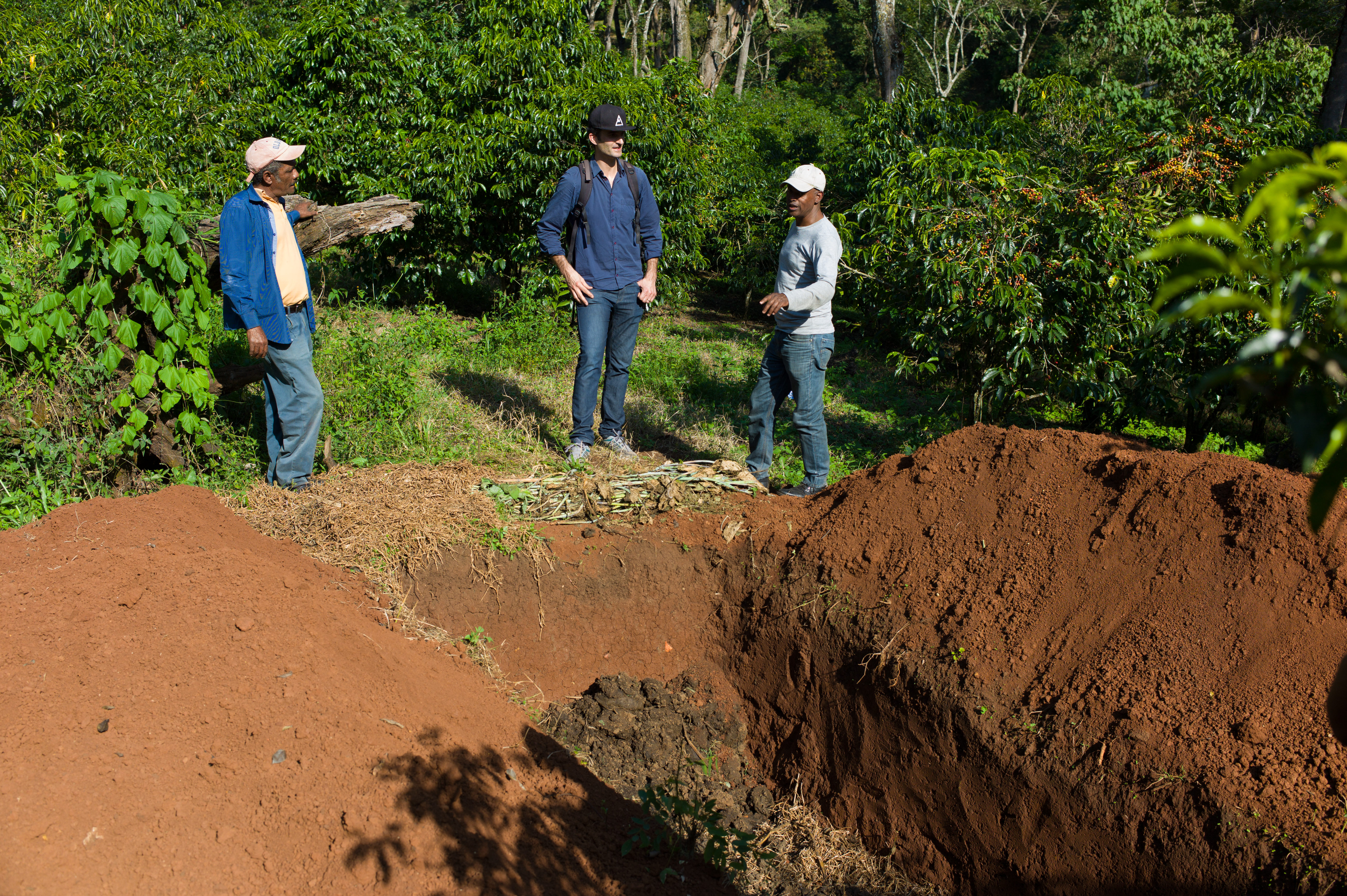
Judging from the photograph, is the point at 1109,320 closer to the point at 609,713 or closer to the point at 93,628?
the point at 609,713

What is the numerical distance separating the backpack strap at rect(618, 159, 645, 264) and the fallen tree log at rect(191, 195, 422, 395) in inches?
72.2

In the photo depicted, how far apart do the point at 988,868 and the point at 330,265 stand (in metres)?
9.04

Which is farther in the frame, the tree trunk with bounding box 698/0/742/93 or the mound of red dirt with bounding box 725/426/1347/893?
the tree trunk with bounding box 698/0/742/93

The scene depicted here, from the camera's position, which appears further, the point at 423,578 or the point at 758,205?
the point at 758,205

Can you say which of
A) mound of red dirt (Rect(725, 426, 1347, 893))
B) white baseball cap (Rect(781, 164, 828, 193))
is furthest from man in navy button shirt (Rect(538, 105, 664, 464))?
mound of red dirt (Rect(725, 426, 1347, 893))

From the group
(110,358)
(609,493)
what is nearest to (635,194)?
(609,493)

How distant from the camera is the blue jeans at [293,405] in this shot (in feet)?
14.4

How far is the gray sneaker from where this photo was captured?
5.43m

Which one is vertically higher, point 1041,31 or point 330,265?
point 1041,31

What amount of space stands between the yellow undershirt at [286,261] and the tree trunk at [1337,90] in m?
11.6

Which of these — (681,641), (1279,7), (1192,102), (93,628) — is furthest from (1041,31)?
(93,628)

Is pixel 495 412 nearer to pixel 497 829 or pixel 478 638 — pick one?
pixel 478 638

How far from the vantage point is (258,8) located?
51.3 ft

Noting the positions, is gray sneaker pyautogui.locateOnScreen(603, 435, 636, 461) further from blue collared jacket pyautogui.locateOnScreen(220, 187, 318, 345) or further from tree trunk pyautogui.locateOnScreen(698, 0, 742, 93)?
tree trunk pyautogui.locateOnScreen(698, 0, 742, 93)
